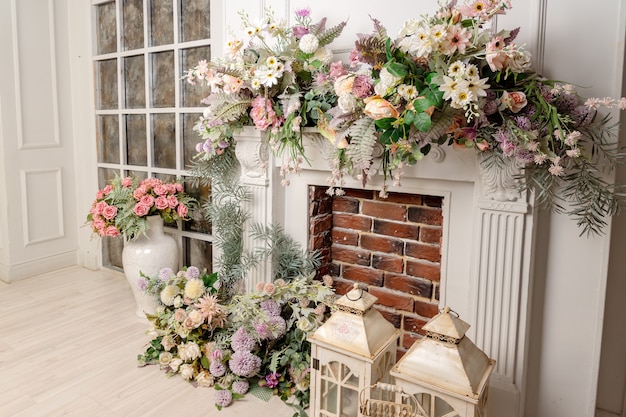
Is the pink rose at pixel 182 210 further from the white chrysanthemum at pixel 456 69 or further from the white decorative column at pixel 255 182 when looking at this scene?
the white chrysanthemum at pixel 456 69

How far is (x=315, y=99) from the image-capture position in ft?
6.77

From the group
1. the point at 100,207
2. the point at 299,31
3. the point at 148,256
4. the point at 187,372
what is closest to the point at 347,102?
the point at 299,31

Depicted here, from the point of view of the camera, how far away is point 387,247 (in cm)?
236

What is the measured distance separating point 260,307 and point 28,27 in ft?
8.59

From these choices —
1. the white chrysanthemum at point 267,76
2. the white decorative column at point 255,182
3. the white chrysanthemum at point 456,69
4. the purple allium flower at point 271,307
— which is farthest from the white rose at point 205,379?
the white chrysanthemum at point 456,69

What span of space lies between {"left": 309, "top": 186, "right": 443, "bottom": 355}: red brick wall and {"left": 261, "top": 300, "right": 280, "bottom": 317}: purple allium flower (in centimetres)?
35

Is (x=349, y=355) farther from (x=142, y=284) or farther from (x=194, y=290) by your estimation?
(x=142, y=284)

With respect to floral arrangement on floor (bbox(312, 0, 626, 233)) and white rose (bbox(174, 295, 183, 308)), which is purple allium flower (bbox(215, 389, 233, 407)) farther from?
floral arrangement on floor (bbox(312, 0, 626, 233))

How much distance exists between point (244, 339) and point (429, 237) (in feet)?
2.98

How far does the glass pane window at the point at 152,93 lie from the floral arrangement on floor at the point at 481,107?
1.47 metres

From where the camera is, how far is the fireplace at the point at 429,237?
6.02 ft

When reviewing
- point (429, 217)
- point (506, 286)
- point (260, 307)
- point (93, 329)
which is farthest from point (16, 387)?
point (506, 286)

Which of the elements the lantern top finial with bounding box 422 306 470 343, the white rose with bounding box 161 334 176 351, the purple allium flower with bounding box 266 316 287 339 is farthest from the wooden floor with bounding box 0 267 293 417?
the lantern top finial with bounding box 422 306 470 343

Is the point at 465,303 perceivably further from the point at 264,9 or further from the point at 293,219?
the point at 264,9
